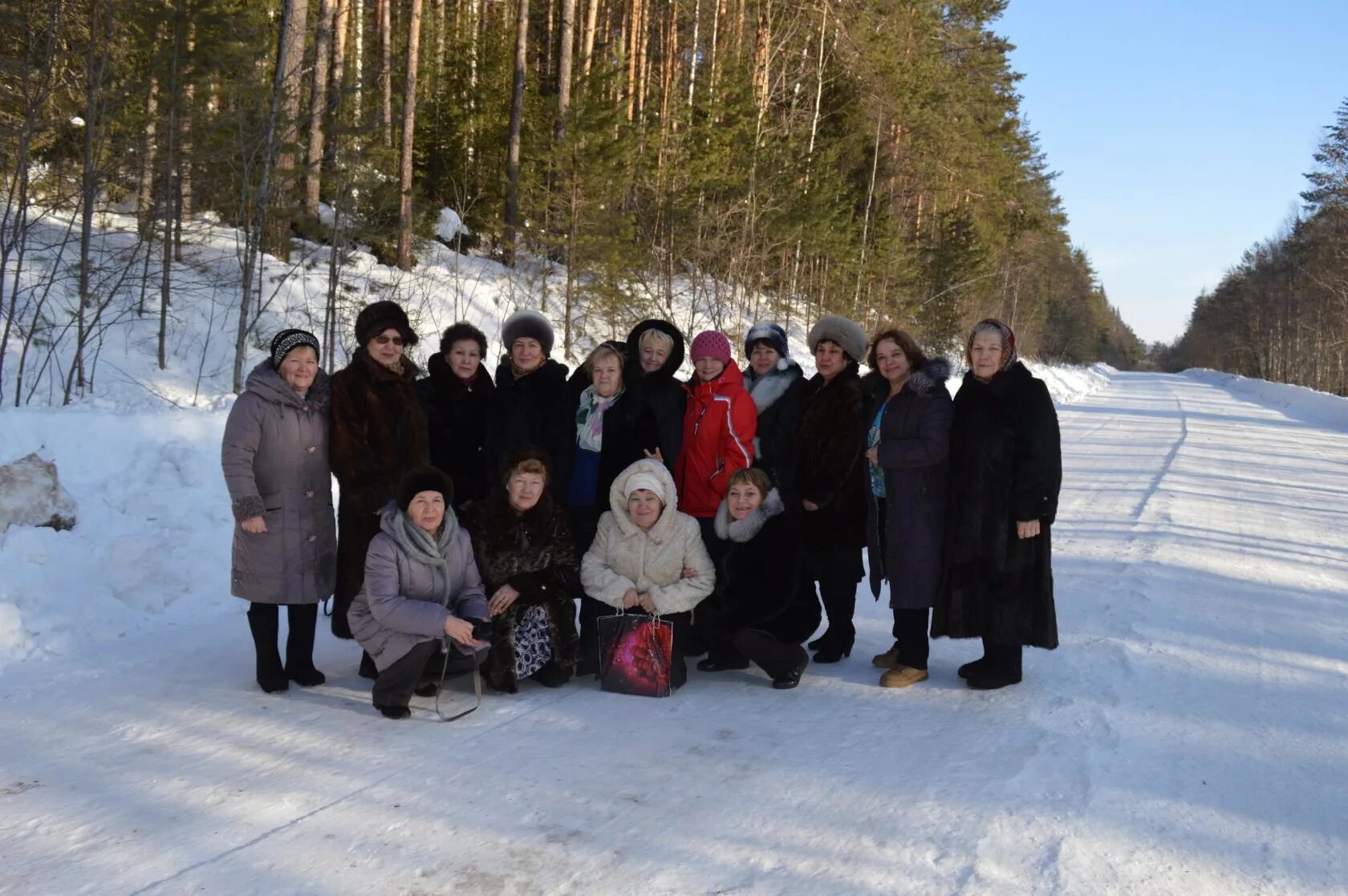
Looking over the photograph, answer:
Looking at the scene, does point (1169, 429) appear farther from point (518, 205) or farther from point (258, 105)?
point (258, 105)

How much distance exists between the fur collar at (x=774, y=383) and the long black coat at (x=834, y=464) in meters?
0.30

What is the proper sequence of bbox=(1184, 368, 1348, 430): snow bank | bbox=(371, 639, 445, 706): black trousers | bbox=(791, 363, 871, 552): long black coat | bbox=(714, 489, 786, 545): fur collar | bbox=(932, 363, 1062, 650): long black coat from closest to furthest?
1. bbox=(371, 639, 445, 706): black trousers
2. bbox=(932, 363, 1062, 650): long black coat
3. bbox=(714, 489, 786, 545): fur collar
4. bbox=(791, 363, 871, 552): long black coat
5. bbox=(1184, 368, 1348, 430): snow bank

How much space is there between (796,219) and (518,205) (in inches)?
288

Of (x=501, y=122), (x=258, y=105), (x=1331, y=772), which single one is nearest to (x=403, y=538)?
(x=1331, y=772)

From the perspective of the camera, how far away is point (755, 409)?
550 centimetres

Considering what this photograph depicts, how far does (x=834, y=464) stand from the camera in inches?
206

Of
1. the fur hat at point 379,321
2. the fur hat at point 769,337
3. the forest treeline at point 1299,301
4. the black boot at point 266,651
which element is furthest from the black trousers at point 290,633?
the forest treeline at point 1299,301

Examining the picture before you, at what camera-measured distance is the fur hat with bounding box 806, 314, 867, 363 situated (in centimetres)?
527

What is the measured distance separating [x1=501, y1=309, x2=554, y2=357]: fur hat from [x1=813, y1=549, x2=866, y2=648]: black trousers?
1.86m

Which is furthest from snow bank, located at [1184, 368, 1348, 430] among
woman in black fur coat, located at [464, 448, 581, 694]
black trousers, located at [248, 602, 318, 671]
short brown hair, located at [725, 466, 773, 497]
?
black trousers, located at [248, 602, 318, 671]

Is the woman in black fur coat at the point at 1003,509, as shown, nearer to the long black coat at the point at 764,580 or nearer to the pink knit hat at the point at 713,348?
the long black coat at the point at 764,580

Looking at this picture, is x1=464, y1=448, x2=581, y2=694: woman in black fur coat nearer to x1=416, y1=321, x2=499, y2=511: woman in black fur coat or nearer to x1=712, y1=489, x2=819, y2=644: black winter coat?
x1=416, y1=321, x2=499, y2=511: woman in black fur coat

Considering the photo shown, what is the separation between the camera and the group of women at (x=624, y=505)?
4578mm

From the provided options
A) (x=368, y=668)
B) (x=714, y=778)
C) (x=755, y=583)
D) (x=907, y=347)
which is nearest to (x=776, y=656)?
(x=755, y=583)
